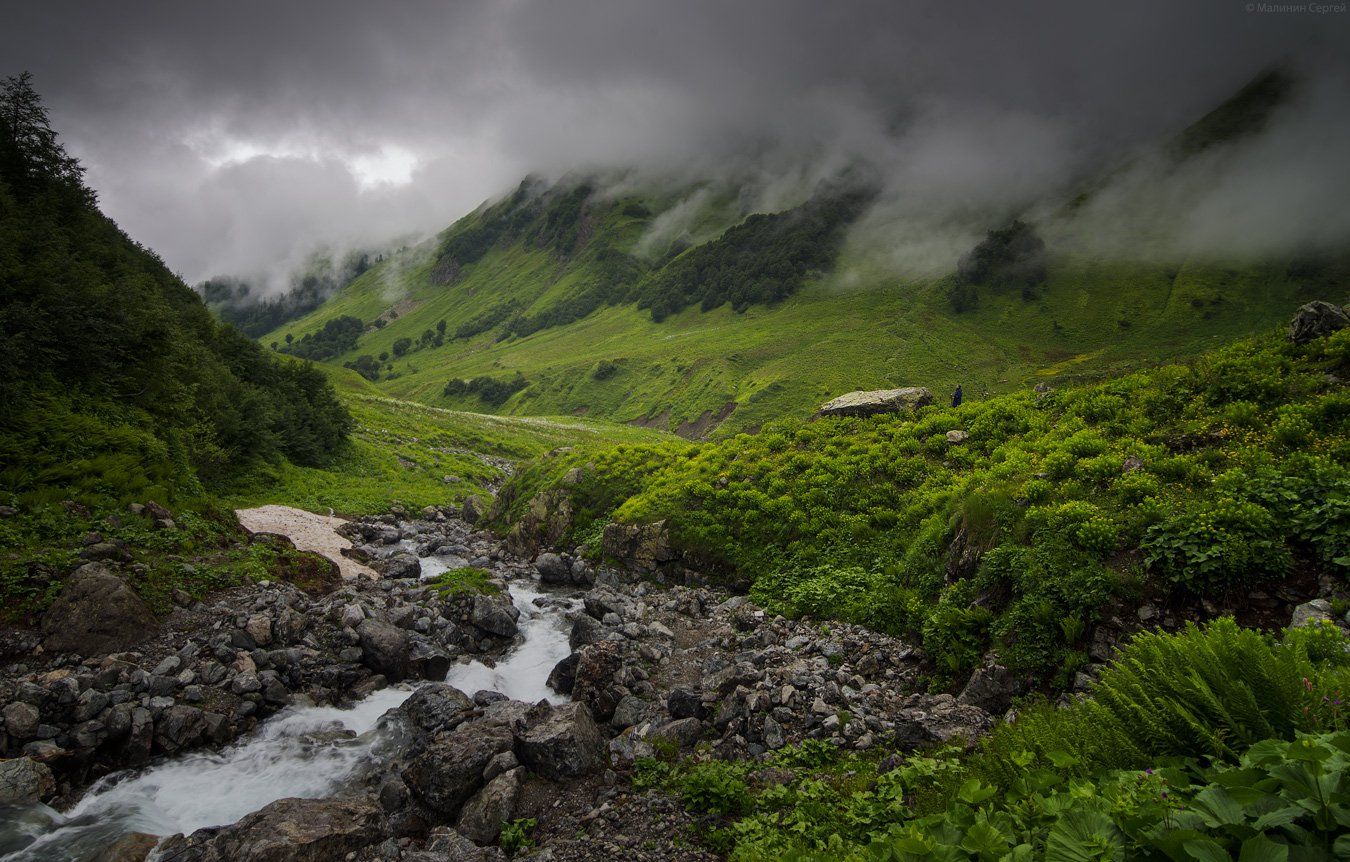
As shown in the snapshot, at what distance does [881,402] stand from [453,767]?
21.1 metres

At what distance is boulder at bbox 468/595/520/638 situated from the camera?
62.2 feet

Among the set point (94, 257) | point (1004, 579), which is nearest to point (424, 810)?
point (1004, 579)

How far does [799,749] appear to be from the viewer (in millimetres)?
10211

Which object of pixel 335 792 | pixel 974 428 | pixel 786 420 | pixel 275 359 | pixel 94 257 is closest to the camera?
pixel 335 792

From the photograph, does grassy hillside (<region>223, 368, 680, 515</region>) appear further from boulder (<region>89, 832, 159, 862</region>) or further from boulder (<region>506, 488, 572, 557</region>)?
boulder (<region>89, 832, 159, 862</region>)

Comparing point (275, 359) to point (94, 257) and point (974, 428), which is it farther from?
point (974, 428)

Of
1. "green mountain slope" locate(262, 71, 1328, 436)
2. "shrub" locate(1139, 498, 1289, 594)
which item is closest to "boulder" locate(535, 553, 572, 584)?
"shrub" locate(1139, 498, 1289, 594)

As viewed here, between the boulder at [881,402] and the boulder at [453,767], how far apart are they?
19.2 m

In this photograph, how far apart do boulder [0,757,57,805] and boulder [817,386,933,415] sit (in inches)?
1024

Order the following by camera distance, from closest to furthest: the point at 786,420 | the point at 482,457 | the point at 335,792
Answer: the point at 335,792
the point at 786,420
the point at 482,457

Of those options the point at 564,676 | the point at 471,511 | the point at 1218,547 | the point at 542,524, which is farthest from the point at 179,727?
the point at 471,511

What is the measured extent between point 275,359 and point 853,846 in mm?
60871

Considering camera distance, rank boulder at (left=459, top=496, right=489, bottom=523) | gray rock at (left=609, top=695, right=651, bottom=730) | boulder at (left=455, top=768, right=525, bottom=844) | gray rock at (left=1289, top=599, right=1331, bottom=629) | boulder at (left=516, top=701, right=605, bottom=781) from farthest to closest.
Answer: boulder at (left=459, top=496, right=489, bottom=523) < gray rock at (left=609, top=695, right=651, bottom=730) < boulder at (left=516, top=701, right=605, bottom=781) < boulder at (left=455, top=768, right=525, bottom=844) < gray rock at (left=1289, top=599, right=1331, bottom=629)

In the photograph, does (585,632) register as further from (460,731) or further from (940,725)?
(940,725)
